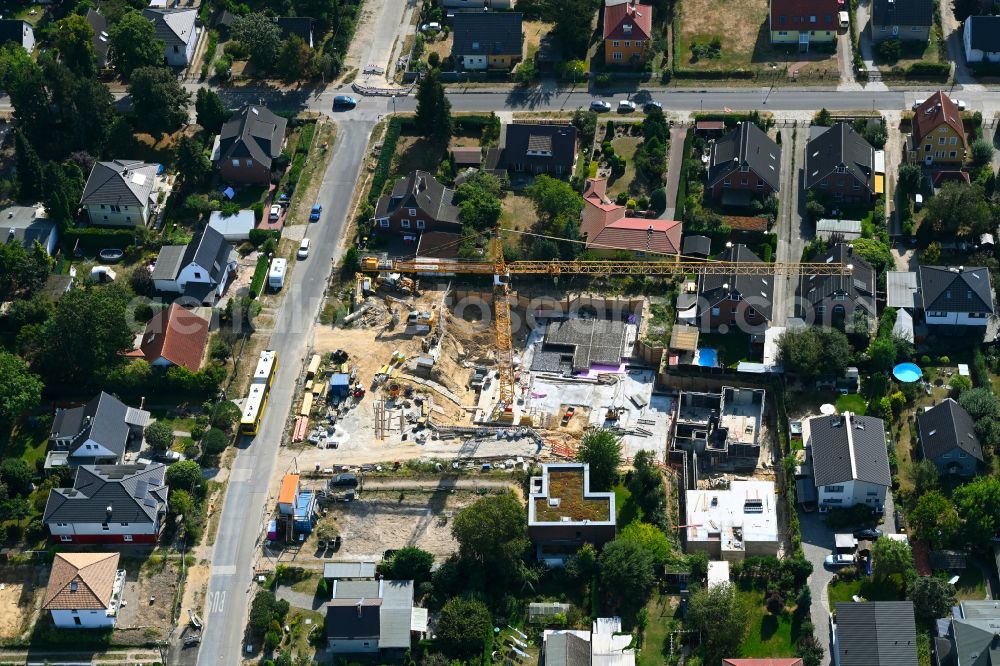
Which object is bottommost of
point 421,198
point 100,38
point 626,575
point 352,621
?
point 352,621

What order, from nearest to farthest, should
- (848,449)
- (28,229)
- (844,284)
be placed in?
(848,449) < (844,284) < (28,229)

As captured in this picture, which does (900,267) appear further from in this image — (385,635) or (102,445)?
(102,445)

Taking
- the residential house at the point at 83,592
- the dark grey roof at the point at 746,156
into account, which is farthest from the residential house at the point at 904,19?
the residential house at the point at 83,592

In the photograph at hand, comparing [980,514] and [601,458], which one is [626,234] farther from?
[980,514]

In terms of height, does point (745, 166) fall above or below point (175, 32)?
below

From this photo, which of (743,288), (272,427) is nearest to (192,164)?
(272,427)

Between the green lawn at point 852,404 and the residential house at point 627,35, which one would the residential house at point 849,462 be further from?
the residential house at point 627,35

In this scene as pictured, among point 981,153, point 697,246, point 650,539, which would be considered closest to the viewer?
point 650,539
